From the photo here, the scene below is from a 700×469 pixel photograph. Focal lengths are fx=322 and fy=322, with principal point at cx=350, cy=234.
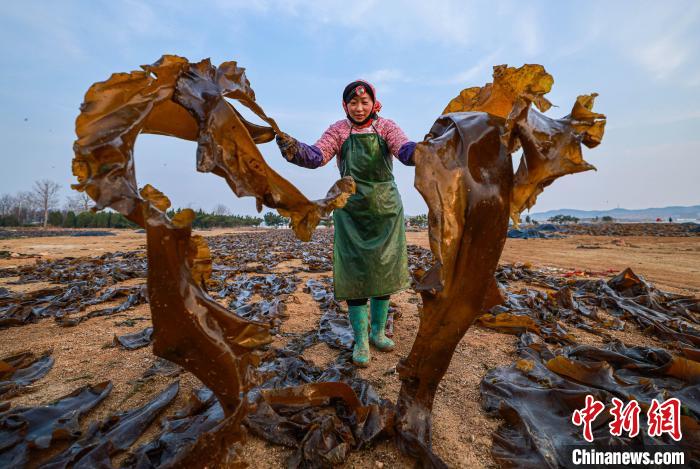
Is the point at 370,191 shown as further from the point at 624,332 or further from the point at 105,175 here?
the point at 624,332

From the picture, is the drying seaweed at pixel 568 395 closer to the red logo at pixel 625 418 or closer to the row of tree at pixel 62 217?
the red logo at pixel 625 418

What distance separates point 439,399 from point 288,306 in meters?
2.84

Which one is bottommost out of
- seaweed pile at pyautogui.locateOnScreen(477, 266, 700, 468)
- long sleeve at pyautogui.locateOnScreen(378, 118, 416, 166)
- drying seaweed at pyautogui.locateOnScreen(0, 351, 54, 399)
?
drying seaweed at pyautogui.locateOnScreen(0, 351, 54, 399)

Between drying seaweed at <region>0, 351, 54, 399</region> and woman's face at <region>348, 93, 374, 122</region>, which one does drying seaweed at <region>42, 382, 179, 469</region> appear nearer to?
drying seaweed at <region>0, 351, 54, 399</region>

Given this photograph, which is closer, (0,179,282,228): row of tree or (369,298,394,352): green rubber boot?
(369,298,394,352): green rubber boot

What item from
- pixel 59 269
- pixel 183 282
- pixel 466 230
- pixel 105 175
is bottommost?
pixel 59 269

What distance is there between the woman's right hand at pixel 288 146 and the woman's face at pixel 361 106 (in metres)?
0.67

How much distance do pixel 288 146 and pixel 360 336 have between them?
150 centimetres

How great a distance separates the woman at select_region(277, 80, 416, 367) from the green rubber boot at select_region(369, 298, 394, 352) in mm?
145

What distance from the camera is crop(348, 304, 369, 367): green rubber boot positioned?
7.90 feet

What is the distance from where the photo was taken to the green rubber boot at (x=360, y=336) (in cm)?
241

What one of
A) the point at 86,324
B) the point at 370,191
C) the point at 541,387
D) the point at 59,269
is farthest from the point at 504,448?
the point at 59,269

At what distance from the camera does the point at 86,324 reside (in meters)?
3.58

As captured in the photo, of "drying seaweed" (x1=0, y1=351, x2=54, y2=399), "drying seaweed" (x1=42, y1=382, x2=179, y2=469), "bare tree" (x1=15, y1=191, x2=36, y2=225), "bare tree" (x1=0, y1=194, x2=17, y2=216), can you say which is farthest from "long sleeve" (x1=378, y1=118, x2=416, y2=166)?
"bare tree" (x1=0, y1=194, x2=17, y2=216)
